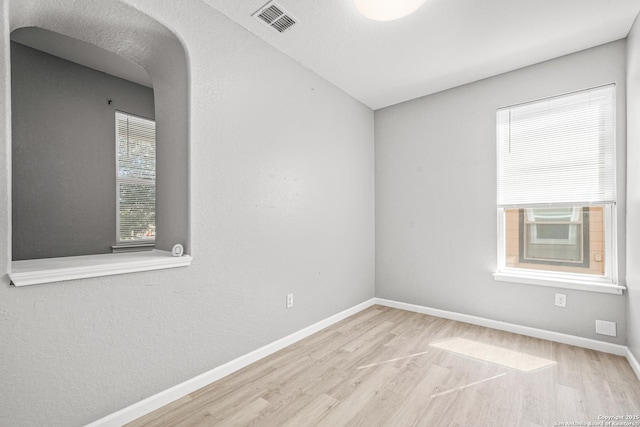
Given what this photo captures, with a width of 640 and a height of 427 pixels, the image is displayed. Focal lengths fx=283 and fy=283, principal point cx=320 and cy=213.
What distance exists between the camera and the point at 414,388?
1958 millimetres

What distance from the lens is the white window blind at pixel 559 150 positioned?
2.47 metres

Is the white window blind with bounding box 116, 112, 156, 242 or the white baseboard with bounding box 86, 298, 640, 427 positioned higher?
the white window blind with bounding box 116, 112, 156, 242

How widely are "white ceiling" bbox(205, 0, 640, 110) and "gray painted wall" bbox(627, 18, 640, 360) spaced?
31cm

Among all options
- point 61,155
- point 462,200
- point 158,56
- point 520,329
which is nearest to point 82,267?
point 158,56

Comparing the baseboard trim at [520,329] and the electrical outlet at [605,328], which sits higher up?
→ the electrical outlet at [605,328]

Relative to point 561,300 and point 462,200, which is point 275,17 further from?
point 561,300

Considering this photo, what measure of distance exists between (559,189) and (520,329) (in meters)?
1.41

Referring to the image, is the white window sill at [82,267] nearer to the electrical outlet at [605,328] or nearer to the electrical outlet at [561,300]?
the electrical outlet at [561,300]

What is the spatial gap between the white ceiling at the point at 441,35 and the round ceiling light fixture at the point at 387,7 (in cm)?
27

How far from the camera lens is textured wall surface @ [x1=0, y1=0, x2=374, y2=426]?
140 cm

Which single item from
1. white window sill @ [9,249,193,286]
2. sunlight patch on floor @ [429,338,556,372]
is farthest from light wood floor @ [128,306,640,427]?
white window sill @ [9,249,193,286]

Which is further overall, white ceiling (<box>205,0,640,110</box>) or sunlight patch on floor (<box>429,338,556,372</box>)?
sunlight patch on floor (<box>429,338,556,372</box>)

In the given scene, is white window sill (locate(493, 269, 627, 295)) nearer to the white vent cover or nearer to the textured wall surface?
the textured wall surface

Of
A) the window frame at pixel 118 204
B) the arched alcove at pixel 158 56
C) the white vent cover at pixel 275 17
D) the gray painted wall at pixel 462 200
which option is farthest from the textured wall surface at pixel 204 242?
the window frame at pixel 118 204
